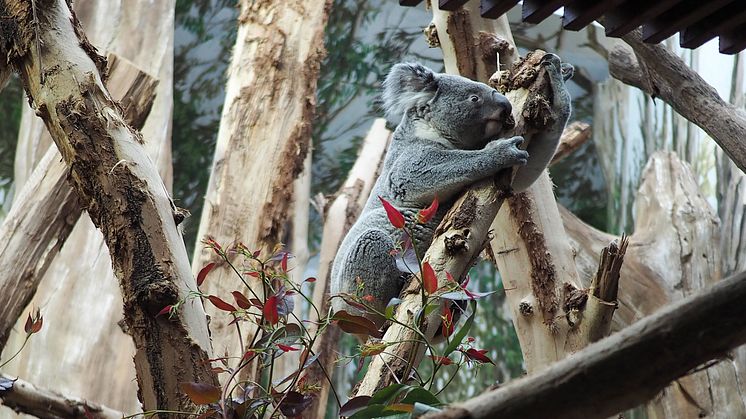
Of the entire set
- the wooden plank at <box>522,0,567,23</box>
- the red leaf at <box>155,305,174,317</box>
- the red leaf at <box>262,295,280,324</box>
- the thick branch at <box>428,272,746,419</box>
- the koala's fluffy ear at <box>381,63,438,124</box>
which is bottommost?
the thick branch at <box>428,272,746,419</box>

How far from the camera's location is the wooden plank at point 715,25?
2.38 meters

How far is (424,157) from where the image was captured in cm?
336

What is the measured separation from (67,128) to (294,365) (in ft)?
11.9

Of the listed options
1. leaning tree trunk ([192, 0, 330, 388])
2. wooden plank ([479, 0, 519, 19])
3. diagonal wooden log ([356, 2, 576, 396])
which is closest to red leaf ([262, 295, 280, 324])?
diagonal wooden log ([356, 2, 576, 396])

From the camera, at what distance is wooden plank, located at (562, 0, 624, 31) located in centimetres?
240

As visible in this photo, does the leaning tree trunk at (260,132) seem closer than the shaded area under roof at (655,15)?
No

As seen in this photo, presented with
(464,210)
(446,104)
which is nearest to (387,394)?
(464,210)

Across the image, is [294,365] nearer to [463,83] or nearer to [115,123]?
[463,83]

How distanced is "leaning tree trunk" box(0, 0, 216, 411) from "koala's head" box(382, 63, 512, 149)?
1.58 m

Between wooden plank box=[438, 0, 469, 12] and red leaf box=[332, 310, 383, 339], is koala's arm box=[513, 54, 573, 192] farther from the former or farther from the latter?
red leaf box=[332, 310, 383, 339]

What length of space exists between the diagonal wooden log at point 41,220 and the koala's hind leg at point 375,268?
1.29 meters

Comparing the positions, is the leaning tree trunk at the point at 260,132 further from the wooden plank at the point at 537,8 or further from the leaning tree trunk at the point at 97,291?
the wooden plank at the point at 537,8

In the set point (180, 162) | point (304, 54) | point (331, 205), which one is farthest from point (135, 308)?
point (180, 162)

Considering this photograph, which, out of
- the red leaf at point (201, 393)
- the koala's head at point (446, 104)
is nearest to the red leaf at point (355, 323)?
the red leaf at point (201, 393)
